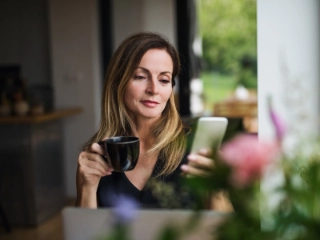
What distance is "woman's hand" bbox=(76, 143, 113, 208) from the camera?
140 centimetres

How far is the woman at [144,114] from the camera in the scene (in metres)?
1.70

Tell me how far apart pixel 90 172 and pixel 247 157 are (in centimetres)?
101

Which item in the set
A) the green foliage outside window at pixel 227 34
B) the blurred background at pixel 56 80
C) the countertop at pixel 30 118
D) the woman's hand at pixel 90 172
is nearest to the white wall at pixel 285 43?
the woman's hand at pixel 90 172

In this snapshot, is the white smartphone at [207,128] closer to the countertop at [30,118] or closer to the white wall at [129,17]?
the countertop at [30,118]

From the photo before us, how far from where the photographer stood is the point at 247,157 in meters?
0.51

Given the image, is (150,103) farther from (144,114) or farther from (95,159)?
(95,159)

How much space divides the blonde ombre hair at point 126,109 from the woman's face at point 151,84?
0.06 ft

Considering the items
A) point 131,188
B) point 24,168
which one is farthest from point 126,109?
point 24,168

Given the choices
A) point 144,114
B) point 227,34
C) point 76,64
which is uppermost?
point 227,34

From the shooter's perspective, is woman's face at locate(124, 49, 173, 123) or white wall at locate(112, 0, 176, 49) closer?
woman's face at locate(124, 49, 173, 123)

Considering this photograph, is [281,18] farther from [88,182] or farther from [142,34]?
[88,182]

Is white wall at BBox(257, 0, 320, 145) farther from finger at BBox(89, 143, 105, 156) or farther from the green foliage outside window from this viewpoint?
the green foliage outside window

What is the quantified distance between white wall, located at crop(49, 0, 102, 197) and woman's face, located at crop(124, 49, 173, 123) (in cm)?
359

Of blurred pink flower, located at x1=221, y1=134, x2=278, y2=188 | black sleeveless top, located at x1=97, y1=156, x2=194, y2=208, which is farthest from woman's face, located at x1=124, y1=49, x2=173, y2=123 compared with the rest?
blurred pink flower, located at x1=221, y1=134, x2=278, y2=188
